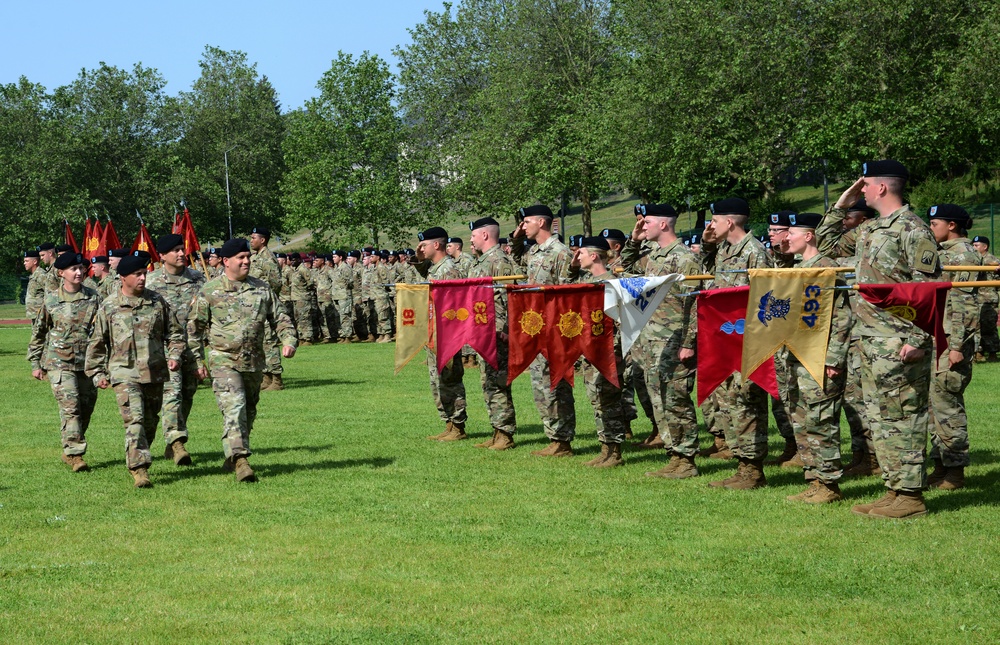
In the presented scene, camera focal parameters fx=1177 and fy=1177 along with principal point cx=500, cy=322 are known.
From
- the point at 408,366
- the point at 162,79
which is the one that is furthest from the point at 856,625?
the point at 162,79

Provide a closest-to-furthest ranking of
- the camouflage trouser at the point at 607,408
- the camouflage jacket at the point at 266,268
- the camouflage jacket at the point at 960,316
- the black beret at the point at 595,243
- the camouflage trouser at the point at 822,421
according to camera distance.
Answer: the camouflage trouser at the point at 822,421
the camouflage jacket at the point at 960,316
the camouflage trouser at the point at 607,408
the black beret at the point at 595,243
the camouflage jacket at the point at 266,268

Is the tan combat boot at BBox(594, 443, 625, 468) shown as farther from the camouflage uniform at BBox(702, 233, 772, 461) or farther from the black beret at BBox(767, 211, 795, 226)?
the black beret at BBox(767, 211, 795, 226)

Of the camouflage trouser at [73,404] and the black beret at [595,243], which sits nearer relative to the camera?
the black beret at [595,243]

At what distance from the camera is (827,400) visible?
9336 millimetres

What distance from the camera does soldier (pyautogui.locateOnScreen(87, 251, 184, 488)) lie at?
11.2 metres

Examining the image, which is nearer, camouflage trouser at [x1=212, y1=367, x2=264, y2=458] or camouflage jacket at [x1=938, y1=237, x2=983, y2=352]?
camouflage jacket at [x1=938, y1=237, x2=983, y2=352]

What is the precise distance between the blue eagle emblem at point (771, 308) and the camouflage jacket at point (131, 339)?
19.0 ft

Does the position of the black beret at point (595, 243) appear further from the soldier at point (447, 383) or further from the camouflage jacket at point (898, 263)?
the camouflage jacket at point (898, 263)

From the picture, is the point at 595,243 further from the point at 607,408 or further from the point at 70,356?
the point at 70,356

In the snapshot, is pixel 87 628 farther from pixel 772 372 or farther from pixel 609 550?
pixel 772 372

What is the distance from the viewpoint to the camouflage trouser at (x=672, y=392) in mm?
10672

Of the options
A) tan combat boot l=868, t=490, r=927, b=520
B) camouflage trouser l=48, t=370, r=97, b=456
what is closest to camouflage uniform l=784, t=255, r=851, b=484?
tan combat boot l=868, t=490, r=927, b=520

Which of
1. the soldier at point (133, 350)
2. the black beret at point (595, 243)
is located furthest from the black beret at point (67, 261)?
the black beret at point (595, 243)

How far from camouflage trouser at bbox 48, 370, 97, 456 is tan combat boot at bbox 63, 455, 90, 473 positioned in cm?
4
